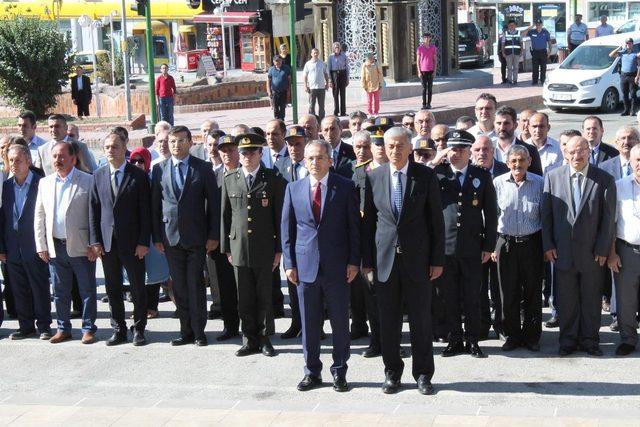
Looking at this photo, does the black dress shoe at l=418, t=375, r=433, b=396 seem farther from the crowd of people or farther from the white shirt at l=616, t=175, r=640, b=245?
the white shirt at l=616, t=175, r=640, b=245

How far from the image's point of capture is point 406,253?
8734mm

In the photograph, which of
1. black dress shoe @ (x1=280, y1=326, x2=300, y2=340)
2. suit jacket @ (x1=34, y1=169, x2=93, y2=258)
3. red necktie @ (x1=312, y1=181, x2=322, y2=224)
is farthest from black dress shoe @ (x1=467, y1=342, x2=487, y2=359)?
suit jacket @ (x1=34, y1=169, x2=93, y2=258)

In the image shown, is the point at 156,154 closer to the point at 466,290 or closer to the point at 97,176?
the point at 97,176

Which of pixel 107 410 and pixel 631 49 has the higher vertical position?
pixel 631 49

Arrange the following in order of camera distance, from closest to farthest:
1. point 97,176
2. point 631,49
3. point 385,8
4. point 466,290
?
point 466,290, point 97,176, point 631,49, point 385,8

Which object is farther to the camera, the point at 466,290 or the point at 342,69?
the point at 342,69

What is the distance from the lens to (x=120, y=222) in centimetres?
1059

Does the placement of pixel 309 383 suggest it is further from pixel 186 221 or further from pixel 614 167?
pixel 614 167

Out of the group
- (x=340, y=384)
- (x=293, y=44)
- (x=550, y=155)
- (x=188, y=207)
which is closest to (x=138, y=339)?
(x=188, y=207)

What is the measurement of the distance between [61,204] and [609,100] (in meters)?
20.2

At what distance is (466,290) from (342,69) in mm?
18233

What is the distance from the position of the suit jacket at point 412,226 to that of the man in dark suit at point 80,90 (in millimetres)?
23093

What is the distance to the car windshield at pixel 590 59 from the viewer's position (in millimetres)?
28650

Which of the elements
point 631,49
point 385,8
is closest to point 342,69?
point 385,8
